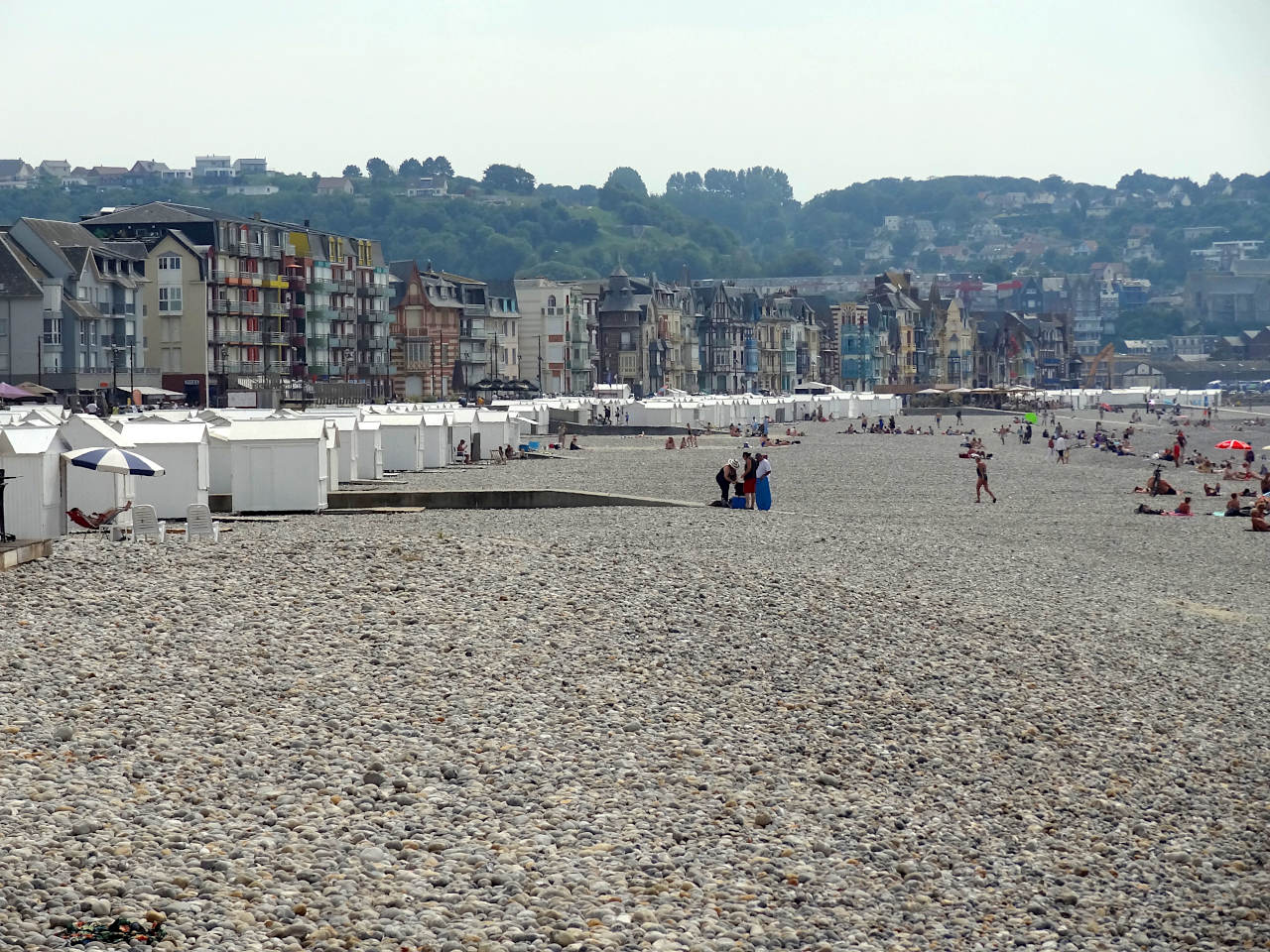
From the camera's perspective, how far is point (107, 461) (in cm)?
2655

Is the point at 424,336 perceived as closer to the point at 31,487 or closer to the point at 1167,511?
the point at 1167,511

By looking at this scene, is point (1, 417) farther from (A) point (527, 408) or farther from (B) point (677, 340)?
(B) point (677, 340)

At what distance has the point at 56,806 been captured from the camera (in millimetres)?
12070

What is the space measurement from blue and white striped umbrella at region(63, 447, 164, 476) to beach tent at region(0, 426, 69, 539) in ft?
1.43

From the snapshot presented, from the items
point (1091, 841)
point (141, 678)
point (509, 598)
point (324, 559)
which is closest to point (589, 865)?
point (1091, 841)

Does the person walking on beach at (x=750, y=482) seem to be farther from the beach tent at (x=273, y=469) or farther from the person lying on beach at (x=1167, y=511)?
the person lying on beach at (x=1167, y=511)

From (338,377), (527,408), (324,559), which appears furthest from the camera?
(338,377)

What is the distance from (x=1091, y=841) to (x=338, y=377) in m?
106

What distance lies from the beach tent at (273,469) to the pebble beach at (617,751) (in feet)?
21.1

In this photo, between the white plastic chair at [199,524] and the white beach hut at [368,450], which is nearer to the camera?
the white plastic chair at [199,524]

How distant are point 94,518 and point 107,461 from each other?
48.7 inches

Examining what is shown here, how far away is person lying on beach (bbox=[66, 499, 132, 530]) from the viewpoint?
26719mm

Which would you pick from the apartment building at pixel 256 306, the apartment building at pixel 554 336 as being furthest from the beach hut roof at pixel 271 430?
the apartment building at pixel 554 336

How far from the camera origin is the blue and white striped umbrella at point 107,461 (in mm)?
26406
